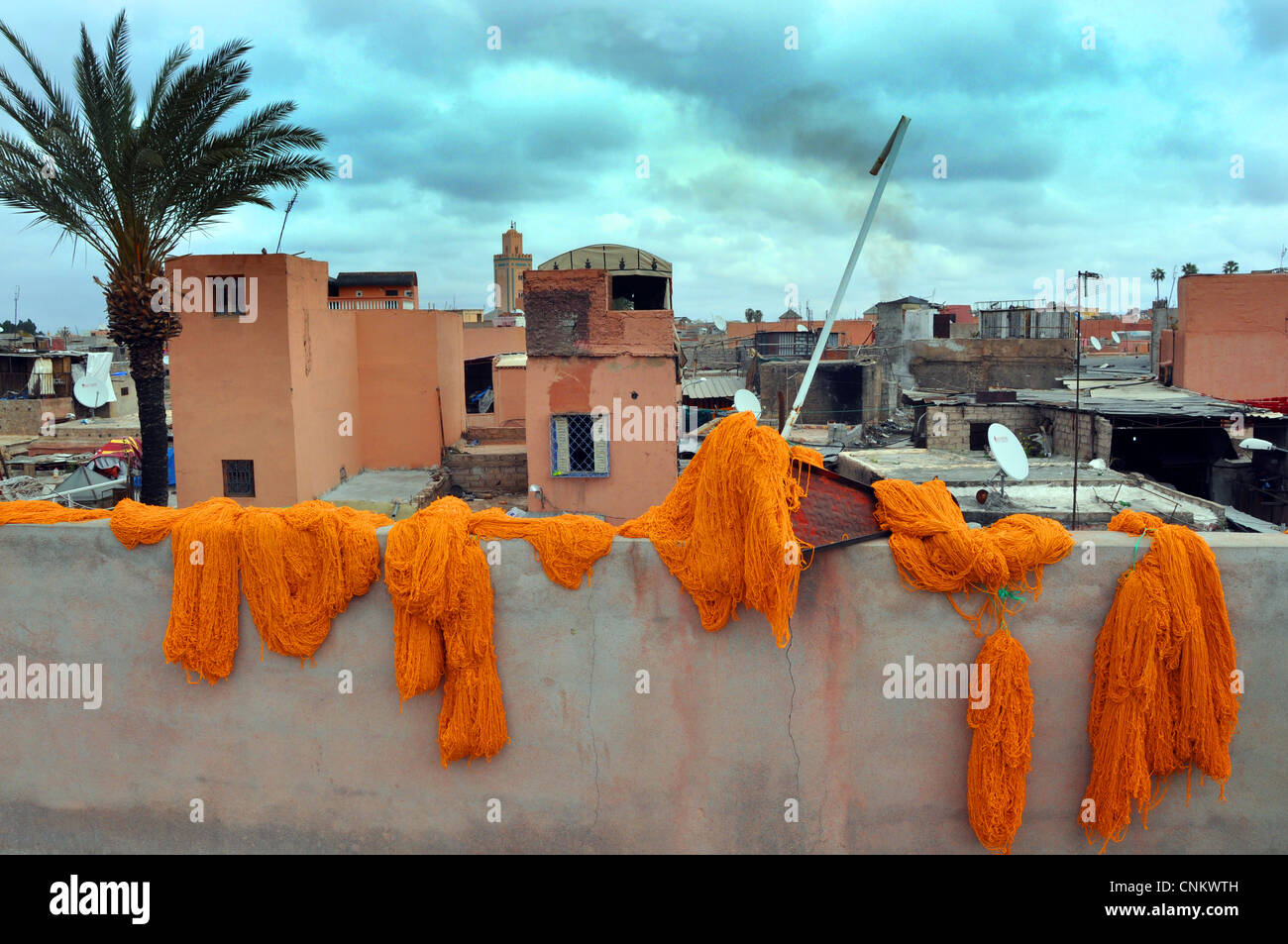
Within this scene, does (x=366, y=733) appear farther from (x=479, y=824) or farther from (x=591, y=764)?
(x=591, y=764)

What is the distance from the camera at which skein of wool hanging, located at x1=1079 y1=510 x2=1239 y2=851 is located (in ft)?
12.0

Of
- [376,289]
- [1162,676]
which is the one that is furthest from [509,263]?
[1162,676]

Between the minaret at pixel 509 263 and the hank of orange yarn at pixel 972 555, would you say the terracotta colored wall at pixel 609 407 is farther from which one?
the minaret at pixel 509 263

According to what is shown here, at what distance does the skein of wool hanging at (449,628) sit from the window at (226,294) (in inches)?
440

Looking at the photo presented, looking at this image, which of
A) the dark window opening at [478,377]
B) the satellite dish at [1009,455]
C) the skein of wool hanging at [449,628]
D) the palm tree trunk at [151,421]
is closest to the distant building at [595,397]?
the satellite dish at [1009,455]

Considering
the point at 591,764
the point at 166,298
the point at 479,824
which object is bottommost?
the point at 479,824

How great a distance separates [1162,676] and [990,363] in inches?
1069

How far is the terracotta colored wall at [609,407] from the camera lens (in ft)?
50.5

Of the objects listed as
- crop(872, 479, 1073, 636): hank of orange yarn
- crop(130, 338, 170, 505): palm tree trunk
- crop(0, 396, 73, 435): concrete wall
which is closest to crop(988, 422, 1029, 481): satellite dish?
crop(872, 479, 1073, 636): hank of orange yarn

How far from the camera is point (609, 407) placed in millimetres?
15555

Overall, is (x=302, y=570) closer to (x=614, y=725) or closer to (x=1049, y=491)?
(x=614, y=725)

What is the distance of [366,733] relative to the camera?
405 centimetres
